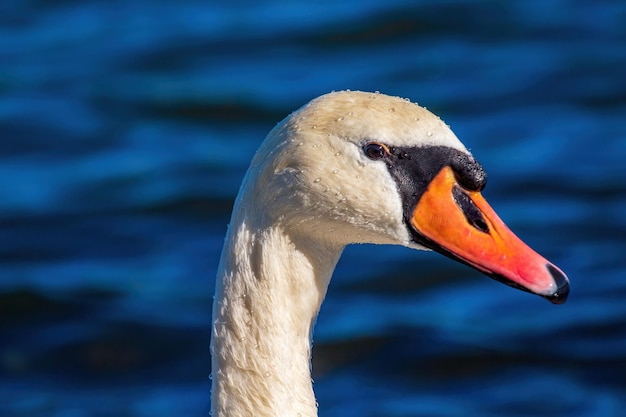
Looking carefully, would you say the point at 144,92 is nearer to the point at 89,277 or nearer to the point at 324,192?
the point at 89,277

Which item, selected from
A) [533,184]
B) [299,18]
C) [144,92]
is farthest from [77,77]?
[533,184]

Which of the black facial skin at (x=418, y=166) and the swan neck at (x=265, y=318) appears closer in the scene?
the black facial skin at (x=418, y=166)

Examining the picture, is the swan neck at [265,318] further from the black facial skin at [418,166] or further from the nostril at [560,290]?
the nostril at [560,290]

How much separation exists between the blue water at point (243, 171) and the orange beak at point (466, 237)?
3.28 m

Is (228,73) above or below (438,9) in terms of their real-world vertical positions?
below

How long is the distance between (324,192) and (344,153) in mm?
145

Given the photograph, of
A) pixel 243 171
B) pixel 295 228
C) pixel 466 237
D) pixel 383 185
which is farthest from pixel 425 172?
pixel 243 171

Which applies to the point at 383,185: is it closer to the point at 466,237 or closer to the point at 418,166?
the point at 418,166

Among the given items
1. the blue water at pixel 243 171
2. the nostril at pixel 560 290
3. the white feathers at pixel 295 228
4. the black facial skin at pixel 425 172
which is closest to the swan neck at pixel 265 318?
the white feathers at pixel 295 228

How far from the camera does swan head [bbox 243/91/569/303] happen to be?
4.66m

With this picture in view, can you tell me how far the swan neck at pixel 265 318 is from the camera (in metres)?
4.77

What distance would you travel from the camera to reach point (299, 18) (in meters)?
13.1

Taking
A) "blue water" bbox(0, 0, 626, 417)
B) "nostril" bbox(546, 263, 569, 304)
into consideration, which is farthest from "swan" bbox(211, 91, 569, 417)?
"blue water" bbox(0, 0, 626, 417)

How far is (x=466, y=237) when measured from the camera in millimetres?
4762
